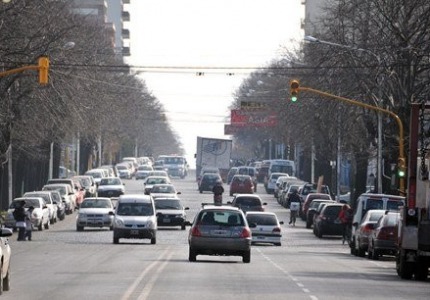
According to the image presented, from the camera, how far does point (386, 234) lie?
45.8 m

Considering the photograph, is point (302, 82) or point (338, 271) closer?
point (338, 271)

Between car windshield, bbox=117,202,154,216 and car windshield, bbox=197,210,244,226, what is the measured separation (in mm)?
14914

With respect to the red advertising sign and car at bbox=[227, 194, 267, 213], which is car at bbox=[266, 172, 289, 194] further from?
car at bbox=[227, 194, 267, 213]

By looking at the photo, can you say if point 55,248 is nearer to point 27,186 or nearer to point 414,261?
point 414,261

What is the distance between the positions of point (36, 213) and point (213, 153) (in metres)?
54.4

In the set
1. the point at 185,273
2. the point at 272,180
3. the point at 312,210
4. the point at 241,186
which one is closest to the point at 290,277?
the point at 185,273

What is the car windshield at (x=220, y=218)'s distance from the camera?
4147 cm

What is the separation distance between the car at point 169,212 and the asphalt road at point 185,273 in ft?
25.9

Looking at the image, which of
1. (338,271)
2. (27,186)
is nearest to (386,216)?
(338,271)

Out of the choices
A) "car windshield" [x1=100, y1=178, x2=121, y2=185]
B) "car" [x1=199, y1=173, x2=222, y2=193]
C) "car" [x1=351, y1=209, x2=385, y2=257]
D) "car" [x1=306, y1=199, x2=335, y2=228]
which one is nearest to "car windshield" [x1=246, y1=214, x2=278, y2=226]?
"car" [x1=351, y1=209, x2=385, y2=257]

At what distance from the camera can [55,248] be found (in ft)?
171

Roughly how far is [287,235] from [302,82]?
20.5 meters

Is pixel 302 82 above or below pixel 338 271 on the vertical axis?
above

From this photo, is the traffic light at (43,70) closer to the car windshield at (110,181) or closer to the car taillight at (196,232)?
A: the car taillight at (196,232)
